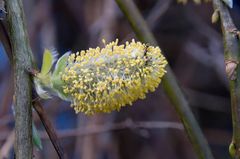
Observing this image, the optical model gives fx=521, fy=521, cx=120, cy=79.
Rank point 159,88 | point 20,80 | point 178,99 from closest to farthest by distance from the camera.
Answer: point 20,80 < point 178,99 < point 159,88

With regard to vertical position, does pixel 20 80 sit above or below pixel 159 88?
above

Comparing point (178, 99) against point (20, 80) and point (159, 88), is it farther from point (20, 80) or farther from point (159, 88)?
point (159, 88)

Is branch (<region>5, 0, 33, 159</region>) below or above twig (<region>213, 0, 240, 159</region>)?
above

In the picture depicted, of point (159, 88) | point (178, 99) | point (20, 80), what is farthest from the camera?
point (159, 88)

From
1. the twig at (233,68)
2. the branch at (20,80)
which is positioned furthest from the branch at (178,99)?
the branch at (20,80)

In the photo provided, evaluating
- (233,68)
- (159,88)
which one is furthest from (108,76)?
(159,88)

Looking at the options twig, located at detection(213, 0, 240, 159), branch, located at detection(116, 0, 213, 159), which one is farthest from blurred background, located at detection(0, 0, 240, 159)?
twig, located at detection(213, 0, 240, 159)

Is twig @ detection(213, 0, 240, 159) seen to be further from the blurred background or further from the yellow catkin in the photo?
the blurred background
